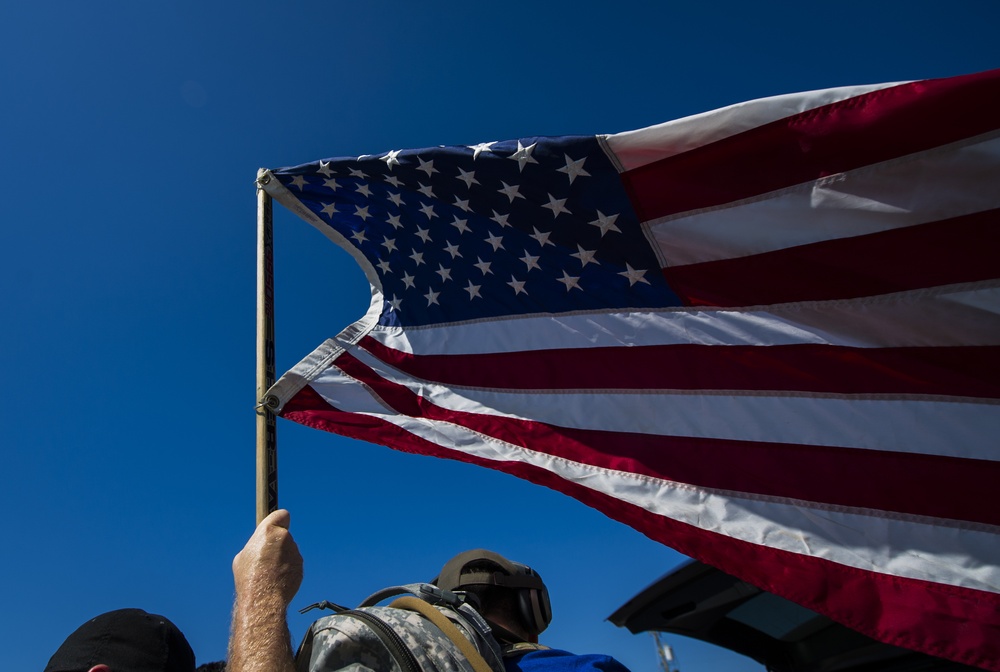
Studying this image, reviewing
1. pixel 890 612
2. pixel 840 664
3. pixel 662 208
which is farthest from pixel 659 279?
pixel 840 664

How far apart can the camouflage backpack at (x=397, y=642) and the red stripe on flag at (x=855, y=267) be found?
212 cm

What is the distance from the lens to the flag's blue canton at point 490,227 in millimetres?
3389

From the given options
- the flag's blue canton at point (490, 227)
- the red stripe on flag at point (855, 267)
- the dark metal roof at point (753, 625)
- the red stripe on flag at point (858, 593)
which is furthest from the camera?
the dark metal roof at point (753, 625)

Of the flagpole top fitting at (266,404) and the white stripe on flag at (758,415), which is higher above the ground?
the flagpole top fitting at (266,404)

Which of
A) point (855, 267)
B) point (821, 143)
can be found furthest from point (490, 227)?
point (855, 267)

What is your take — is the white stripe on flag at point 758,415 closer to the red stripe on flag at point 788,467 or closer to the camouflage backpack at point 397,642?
the red stripe on flag at point 788,467

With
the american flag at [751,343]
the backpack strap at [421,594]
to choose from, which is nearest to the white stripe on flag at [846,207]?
the american flag at [751,343]

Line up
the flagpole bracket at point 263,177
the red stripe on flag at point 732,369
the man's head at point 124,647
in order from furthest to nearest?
1. the flagpole bracket at point 263,177
2. the red stripe on flag at point 732,369
3. the man's head at point 124,647

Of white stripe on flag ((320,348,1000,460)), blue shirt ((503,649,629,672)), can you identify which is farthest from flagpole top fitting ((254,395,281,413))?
blue shirt ((503,649,629,672))

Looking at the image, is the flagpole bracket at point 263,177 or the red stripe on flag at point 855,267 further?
the flagpole bracket at point 263,177

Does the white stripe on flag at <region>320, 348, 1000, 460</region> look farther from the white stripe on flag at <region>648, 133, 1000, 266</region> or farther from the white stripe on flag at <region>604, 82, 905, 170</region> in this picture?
the white stripe on flag at <region>604, 82, 905, 170</region>

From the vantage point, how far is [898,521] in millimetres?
2713

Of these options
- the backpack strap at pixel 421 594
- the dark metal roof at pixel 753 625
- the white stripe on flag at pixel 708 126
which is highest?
the white stripe on flag at pixel 708 126

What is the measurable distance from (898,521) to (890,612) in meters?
0.38
